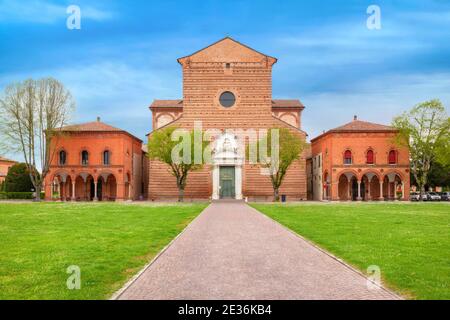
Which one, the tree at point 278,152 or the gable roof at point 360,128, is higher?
the gable roof at point 360,128

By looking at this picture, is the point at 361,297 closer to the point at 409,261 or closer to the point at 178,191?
the point at 409,261

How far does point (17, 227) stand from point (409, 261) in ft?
48.5

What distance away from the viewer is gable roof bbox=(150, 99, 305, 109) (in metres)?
62.5

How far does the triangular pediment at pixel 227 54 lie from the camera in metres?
53.7

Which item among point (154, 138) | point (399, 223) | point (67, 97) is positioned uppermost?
point (67, 97)

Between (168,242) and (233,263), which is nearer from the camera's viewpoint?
(233,263)

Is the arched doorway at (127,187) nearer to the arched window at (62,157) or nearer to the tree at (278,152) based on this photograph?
the arched window at (62,157)

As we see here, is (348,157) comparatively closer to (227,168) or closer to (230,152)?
(230,152)

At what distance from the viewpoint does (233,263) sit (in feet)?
34.2

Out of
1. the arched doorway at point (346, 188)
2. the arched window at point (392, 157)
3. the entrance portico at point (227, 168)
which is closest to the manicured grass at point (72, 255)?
the entrance portico at point (227, 168)

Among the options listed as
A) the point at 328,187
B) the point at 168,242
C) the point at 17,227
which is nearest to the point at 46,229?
the point at 17,227

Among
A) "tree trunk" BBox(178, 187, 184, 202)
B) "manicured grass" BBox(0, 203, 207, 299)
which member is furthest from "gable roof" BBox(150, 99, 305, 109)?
"manicured grass" BBox(0, 203, 207, 299)

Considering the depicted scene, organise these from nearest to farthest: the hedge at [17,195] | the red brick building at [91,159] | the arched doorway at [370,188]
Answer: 1. the red brick building at [91,159]
2. the arched doorway at [370,188]
3. the hedge at [17,195]
